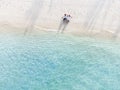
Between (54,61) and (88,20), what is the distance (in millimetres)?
3069

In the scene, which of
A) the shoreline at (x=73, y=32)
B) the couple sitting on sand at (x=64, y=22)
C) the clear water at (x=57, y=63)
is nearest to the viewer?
the clear water at (x=57, y=63)

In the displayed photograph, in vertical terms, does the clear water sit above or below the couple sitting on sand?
below

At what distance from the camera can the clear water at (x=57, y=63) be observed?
1379 centimetres

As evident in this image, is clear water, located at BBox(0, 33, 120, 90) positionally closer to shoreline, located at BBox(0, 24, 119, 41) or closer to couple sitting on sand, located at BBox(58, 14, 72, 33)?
shoreline, located at BBox(0, 24, 119, 41)

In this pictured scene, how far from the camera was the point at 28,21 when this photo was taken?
1620 centimetres

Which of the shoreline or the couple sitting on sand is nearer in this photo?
the shoreline

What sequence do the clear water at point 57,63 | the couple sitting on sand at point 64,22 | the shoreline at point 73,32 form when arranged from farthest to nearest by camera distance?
1. the couple sitting on sand at point 64,22
2. the shoreline at point 73,32
3. the clear water at point 57,63

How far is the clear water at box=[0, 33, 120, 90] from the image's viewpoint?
13.8m

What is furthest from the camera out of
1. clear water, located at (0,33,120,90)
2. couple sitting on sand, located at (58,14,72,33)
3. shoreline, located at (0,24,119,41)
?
couple sitting on sand, located at (58,14,72,33)

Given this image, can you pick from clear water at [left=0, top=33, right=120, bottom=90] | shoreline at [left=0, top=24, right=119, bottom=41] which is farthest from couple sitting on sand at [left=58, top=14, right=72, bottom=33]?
clear water at [left=0, top=33, right=120, bottom=90]

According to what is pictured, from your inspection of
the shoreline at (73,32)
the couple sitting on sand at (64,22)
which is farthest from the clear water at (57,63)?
the couple sitting on sand at (64,22)

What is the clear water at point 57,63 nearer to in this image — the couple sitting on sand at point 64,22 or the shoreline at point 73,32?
the shoreline at point 73,32

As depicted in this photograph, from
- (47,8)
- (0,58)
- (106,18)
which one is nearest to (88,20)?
(106,18)

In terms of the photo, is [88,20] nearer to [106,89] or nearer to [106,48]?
[106,48]
